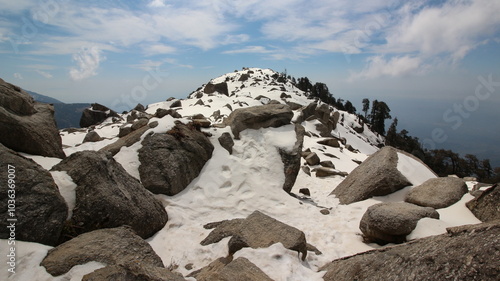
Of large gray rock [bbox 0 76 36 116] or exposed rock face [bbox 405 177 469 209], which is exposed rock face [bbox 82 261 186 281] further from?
exposed rock face [bbox 405 177 469 209]

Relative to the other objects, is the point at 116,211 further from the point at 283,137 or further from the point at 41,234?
the point at 283,137

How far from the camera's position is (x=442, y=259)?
162 inches

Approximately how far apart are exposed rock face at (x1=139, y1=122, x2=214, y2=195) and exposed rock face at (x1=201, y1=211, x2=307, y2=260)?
4059 mm

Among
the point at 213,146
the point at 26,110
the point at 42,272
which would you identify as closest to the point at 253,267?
the point at 42,272

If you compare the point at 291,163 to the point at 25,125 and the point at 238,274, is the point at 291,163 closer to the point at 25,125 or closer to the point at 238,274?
the point at 238,274

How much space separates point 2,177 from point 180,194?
21.4 ft

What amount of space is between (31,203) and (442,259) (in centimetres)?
840

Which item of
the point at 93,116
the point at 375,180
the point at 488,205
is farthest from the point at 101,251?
the point at 93,116

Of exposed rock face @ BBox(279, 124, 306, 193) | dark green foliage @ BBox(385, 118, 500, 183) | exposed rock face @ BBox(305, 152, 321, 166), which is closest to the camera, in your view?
exposed rock face @ BBox(279, 124, 306, 193)

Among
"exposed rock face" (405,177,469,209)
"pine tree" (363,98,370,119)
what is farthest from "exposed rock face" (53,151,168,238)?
"pine tree" (363,98,370,119)

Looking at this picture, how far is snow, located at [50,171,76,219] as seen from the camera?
698cm

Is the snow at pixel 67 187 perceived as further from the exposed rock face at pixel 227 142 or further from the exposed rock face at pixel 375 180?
the exposed rock face at pixel 375 180

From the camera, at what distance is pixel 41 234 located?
5.88 metres

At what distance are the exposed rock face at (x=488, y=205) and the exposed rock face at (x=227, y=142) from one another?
10768 millimetres
